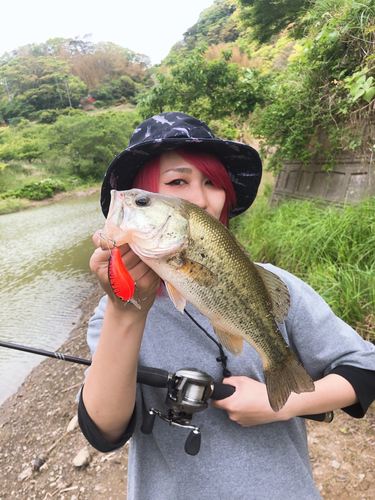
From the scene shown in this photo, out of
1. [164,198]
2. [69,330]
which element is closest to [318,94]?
[164,198]

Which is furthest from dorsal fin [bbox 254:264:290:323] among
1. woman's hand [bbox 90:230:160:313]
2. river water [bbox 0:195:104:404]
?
river water [bbox 0:195:104:404]

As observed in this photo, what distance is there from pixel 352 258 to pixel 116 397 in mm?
3476

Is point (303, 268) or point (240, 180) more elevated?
point (240, 180)

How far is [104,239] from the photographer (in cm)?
89

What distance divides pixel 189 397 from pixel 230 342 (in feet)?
0.93

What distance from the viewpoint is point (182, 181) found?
1271 mm

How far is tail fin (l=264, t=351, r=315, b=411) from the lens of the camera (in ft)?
3.41

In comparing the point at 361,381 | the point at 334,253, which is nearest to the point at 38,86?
the point at 334,253

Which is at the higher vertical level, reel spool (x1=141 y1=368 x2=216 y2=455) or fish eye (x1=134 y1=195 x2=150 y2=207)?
fish eye (x1=134 y1=195 x2=150 y2=207)

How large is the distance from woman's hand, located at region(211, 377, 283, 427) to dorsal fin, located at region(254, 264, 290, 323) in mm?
340

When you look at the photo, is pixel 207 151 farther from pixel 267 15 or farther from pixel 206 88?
pixel 267 15

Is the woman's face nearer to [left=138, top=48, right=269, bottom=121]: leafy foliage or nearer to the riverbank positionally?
[left=138, top=48, right=269, bottom=121]: leafy foliage

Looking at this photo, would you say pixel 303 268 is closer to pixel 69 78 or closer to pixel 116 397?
pixel 116 397

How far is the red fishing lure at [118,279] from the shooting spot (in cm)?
83
